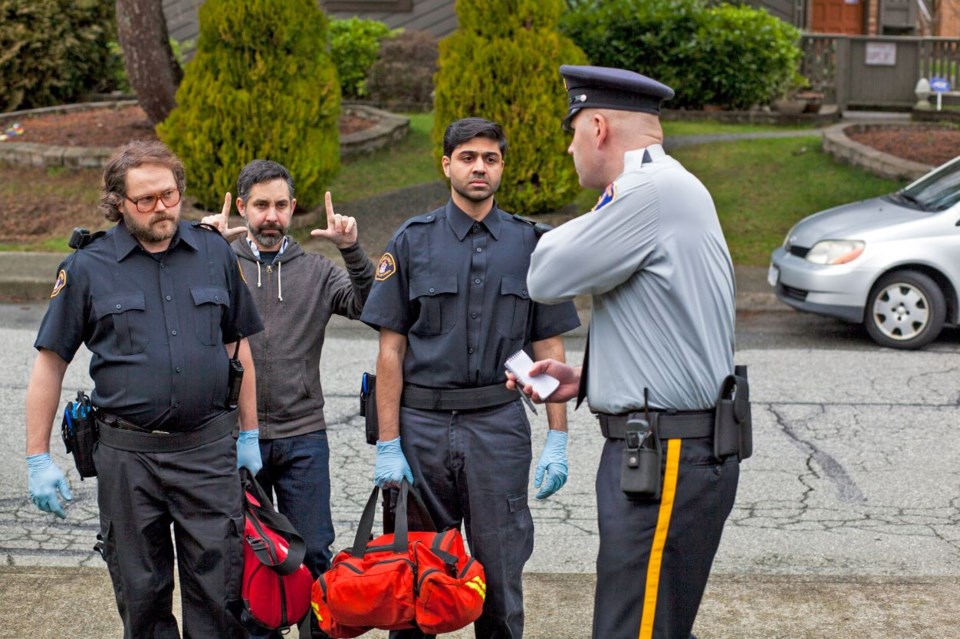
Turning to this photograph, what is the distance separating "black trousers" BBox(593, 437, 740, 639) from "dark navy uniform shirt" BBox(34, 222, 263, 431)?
138cm

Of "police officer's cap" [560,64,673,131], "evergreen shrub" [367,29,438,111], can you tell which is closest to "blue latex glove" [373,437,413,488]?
"police officer's cap" [560,64,673,131]

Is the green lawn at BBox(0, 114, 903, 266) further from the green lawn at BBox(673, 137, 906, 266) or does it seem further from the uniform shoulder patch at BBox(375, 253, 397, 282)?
the uniform shoulder patch at BBox(375, 253, 397, 282)

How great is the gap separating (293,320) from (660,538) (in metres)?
1.81

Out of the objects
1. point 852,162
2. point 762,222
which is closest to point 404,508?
point 762,222

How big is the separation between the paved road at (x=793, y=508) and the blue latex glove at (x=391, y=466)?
854 mm

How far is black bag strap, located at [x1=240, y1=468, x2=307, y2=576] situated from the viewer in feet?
13.9

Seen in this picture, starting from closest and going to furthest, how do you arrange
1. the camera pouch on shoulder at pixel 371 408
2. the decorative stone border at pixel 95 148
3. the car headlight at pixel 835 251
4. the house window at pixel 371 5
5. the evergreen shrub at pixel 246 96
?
the camera pouch on shoulder at pixel 371 408 < the car headlight at pixel 835 251 < the evergreen shrub at pixel 246 96 < the decorative stone border at pixel 95 148 < the house window at pixel 371 5

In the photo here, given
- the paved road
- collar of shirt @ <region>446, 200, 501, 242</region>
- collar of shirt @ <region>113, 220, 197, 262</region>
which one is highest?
collar of shirt @ <region>113, 220, 197, 262</region>

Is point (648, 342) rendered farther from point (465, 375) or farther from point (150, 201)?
point (150, 201)

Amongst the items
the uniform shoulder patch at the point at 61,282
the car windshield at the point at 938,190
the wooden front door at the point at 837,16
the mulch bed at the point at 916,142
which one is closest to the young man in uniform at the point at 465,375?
the uniform shoulder patch at the point at 61,282

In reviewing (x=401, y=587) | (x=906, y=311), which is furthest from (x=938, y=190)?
(x=401, y=587)

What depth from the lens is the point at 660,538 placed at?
3.63 m

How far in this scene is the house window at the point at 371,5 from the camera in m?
23.3

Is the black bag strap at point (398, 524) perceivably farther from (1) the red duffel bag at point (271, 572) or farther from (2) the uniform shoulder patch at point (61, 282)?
(2) the uniform shoulder patch at point (61, 282)
